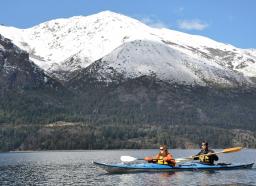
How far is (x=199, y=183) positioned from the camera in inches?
3775

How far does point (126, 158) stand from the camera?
119 meters

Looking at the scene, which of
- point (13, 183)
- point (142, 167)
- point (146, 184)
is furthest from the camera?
point (142, 167)

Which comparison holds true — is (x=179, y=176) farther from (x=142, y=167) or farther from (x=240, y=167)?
(x=240, y=167)

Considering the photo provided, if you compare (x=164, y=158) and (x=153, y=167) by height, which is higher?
(x=164, y=158)

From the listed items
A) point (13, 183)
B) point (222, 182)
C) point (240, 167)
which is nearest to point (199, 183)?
point (222, 182)

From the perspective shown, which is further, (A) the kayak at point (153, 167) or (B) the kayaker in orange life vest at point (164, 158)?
(B) the kayaker in orange life vest at point (164, 158)

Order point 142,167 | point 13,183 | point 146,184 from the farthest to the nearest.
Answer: point 142,167, point 13,183, point 146,184

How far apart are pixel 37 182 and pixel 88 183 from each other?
37.0 feet

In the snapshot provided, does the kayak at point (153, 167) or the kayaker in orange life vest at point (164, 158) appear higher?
the kayaker in orange life vest at point (164, 158)

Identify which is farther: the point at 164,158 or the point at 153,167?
the point at 164,158

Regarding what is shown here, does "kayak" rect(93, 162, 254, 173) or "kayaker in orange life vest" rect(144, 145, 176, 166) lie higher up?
"kayaker in orange life vest" rect(144, 145, 176, 166)

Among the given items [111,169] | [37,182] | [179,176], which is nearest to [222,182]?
[179,176]

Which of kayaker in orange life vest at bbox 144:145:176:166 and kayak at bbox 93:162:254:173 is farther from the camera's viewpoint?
kayaker in orange life vest at bbox 144:145:176:166

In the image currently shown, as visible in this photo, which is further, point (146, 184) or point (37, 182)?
point (37, 182)
